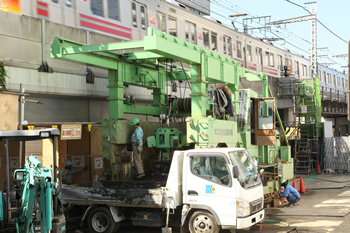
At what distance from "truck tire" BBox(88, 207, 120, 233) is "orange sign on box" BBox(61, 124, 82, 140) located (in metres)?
3.37

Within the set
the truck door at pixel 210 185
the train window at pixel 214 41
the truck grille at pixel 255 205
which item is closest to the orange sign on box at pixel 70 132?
the truck door at pixel 210 185

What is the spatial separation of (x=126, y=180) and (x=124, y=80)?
3031mm

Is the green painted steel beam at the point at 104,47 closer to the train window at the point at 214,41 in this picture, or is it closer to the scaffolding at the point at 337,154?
the train window at the point at 214,41

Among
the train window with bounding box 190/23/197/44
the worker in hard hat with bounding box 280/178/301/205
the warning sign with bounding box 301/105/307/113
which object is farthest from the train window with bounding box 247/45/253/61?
the worker in hard hat with bounding box 280/178/301/205

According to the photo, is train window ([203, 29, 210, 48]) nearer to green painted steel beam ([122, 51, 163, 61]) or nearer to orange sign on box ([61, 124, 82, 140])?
green painted steel beam ([122, 51, 163, 61])

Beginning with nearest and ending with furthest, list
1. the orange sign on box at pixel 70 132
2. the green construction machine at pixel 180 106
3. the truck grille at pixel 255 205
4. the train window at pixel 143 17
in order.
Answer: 1. the truck grille at pixel 255 205
2. the green construction machine at pixel 180 106
3. the orange sign on box at pixel 70 132
4. the train window at pixel 143 17

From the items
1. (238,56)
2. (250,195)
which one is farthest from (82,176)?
(238,56)

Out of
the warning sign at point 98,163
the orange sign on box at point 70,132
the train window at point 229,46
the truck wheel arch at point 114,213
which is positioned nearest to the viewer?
the truck wheel arch at point 114,213

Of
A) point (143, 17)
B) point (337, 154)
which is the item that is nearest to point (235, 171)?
point (143, 17)

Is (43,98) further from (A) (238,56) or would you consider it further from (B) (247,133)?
(A) (238,56)

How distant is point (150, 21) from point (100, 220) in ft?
32.8

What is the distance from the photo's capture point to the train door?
16047 mm

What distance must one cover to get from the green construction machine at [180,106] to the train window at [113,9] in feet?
9.34

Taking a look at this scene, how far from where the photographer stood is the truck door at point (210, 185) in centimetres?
814
